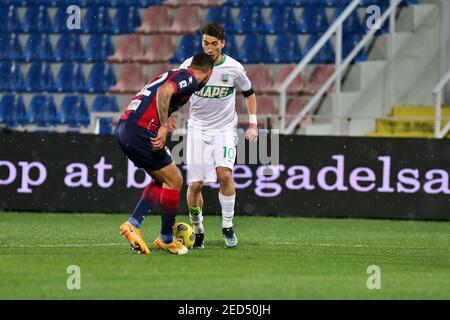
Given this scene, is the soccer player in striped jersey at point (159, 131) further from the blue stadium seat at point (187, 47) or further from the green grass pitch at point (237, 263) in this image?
the blue stadium seat at point (187, 47)

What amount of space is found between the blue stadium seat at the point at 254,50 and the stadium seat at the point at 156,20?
5.56 feet

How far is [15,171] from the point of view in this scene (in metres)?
17.7

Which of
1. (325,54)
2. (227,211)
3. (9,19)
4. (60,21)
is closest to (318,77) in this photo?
(325,54)

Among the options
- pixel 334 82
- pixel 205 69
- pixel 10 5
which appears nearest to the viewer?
pixel 205 69

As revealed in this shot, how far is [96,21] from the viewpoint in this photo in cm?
2281

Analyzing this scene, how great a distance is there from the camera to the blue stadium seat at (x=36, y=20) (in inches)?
901

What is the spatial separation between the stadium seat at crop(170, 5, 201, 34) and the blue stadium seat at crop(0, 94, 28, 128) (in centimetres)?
320

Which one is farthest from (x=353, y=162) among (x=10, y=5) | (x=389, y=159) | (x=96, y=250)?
(x=10, y=5)

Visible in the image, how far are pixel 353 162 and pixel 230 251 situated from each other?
19.4 ft

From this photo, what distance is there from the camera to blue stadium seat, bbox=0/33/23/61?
74.4 ft

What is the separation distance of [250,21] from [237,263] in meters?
11.9

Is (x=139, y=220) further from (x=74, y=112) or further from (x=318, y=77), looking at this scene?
(x=74, y=112)

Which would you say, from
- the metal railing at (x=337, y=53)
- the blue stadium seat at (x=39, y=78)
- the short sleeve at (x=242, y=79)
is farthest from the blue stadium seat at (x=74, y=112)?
the short sleeve at (x=242, y=79)
